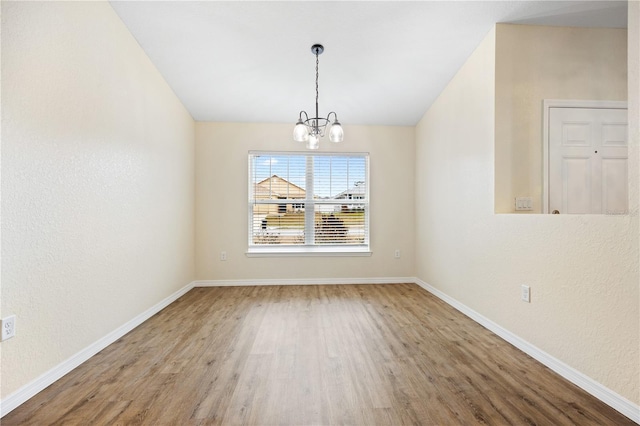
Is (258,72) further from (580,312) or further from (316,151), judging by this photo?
(580,312)

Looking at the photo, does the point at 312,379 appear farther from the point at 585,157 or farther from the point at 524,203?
the point at 585,157

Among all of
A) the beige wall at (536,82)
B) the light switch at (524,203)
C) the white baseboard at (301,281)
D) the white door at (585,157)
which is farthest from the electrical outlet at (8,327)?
the white door at (585,157)

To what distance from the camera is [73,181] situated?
6.14 ft

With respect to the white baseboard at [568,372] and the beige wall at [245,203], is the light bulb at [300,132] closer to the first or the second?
the beige wall at [245,203]

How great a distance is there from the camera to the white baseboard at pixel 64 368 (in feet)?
4.77

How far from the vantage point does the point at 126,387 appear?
166 centimetres

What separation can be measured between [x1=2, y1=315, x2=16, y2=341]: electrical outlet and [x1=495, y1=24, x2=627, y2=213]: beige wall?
3.45 m

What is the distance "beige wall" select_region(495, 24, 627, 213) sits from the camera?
2.42m

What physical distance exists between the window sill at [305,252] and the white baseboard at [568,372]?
1716mm

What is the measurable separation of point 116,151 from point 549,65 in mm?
3909

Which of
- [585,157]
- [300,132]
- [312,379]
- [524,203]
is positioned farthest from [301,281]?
[585,157]

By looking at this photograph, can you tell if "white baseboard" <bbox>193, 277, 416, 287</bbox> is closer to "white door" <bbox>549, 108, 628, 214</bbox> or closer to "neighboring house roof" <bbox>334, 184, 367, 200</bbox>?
"neighboring house roof" <bbox>334, 184, 367, 200</bbox>

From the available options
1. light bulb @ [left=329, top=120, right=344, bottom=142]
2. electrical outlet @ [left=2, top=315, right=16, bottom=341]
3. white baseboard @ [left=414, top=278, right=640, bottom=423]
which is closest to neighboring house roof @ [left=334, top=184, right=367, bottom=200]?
light bulb @ [left=329, top=120, right=344, bottom=142]

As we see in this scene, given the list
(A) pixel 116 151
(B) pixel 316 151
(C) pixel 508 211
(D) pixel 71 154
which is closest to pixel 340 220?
(B) pixel 316 151
